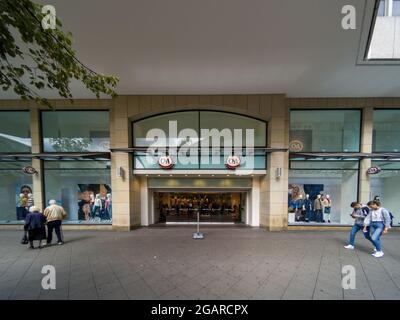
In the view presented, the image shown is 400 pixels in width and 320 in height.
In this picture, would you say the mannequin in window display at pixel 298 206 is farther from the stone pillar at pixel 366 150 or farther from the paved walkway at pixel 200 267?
the stone pillar at pixel 366 150

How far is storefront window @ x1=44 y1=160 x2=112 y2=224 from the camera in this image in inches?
345

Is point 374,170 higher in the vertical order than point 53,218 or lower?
higher

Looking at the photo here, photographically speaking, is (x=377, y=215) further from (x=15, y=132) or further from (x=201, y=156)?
(x=15, y=132)

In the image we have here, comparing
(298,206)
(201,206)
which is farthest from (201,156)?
(298,206)

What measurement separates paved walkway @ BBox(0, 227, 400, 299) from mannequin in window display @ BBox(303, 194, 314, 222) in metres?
1.41

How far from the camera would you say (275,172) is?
8094 mm

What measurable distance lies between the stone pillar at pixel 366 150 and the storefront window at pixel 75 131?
12.4 metres

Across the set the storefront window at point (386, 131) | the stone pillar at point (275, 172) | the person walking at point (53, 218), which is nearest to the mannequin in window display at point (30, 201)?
the person walking at point (53, 218)

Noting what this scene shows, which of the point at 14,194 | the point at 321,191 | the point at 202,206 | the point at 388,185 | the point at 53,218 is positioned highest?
the point at 388,185

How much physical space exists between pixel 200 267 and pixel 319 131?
835 cm

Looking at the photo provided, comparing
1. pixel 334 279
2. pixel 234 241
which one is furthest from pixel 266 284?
pixel 234 241
